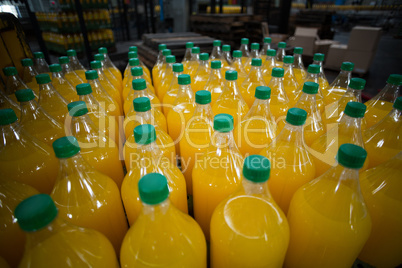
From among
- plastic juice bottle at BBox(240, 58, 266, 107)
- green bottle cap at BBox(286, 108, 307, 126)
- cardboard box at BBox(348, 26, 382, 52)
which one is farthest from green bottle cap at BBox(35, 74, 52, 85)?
cardboard box at BBox(348, 26, 382, 52)

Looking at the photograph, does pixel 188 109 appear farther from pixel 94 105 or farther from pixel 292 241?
pixel 292 241

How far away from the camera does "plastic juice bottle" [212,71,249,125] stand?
1.45 m

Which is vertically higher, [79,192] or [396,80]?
[396,80]

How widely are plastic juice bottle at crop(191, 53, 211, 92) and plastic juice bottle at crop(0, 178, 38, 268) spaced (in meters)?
1.38

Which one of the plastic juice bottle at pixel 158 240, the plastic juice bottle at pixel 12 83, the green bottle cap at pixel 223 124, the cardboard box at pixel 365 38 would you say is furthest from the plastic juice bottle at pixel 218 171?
the cardboard box at pixel 365 38

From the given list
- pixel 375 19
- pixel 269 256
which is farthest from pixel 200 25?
pixel 375 19

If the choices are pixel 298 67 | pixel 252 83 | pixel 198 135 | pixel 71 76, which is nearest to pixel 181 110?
pixel 198 135

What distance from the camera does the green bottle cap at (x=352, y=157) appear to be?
27.9 inches

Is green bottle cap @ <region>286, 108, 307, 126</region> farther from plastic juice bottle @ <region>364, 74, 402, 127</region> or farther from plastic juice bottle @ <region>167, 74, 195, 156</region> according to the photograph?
plastic juice bottle @ <region>364, 74, 402, 127</region>

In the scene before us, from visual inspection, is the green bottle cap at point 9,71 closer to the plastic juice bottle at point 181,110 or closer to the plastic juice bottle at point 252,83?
the plastic juice bottle at point 181,110

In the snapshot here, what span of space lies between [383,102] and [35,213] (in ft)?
6.23

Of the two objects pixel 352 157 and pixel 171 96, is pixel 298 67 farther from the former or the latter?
pixel 352 157

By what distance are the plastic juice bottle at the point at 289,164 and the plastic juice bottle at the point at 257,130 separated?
176mm

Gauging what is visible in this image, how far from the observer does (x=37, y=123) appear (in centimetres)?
125
